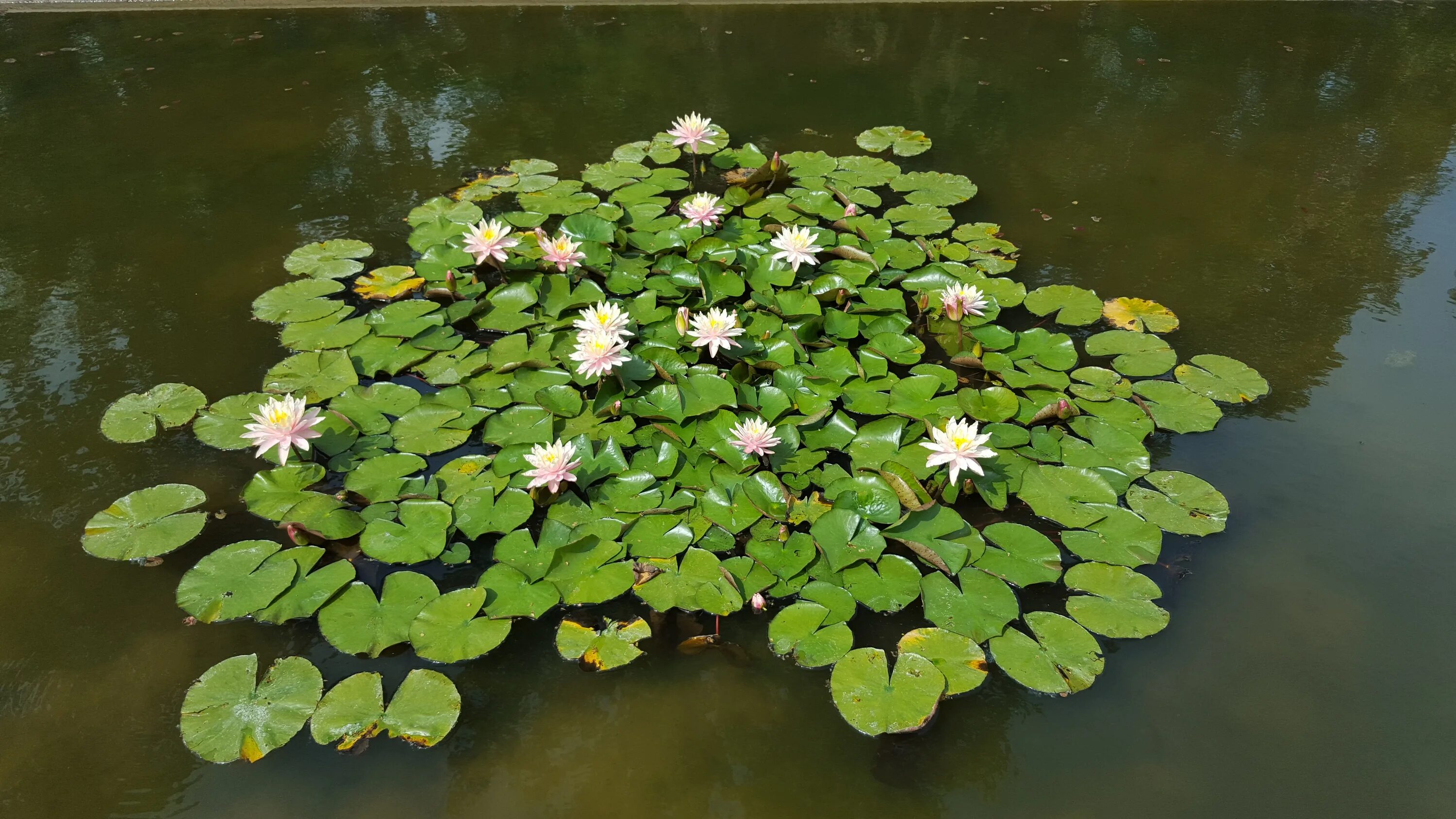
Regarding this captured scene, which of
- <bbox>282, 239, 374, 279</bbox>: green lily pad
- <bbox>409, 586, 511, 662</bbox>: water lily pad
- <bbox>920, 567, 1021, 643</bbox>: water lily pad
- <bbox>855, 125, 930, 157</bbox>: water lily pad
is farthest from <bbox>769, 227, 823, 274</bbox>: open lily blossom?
<bbox>282, 239, 374, 279</bbox>: green lily pad

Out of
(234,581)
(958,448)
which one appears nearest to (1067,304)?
(958,448)

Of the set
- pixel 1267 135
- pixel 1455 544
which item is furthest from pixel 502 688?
pixel 1267 135

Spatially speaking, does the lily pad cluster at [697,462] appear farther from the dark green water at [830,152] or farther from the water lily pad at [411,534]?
the dark green water at [830,152]

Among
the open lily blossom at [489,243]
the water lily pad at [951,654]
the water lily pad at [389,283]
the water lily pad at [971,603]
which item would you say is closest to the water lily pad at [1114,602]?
the water lily pad at [971,603]

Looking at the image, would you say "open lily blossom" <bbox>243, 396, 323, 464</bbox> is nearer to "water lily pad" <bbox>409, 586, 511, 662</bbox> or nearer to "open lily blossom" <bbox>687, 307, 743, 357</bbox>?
"water lily pad" <bbox>409, 586, 511, 662</bbox>

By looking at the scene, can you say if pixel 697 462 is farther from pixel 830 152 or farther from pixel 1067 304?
pixel 830 152

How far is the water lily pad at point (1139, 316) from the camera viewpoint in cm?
368

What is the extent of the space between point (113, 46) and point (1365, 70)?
10.1 m

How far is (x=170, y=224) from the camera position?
444 cm

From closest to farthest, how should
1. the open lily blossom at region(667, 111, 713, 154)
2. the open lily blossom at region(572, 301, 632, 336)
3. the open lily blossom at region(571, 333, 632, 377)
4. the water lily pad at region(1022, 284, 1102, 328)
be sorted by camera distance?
the open lily blossom at region(571, 333, 632, 377)
the open lily blossom at region(572, 301, 632, 336)
the water lily pad at region(1022, 284, 1102, 328)
the open lily blossom at region(667, 111, 713, 154)

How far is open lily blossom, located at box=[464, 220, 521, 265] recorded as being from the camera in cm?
361

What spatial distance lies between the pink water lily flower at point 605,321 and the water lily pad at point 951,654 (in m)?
1.55

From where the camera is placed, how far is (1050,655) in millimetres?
2428

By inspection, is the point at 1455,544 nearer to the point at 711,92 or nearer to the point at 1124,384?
the point at 1124,384
